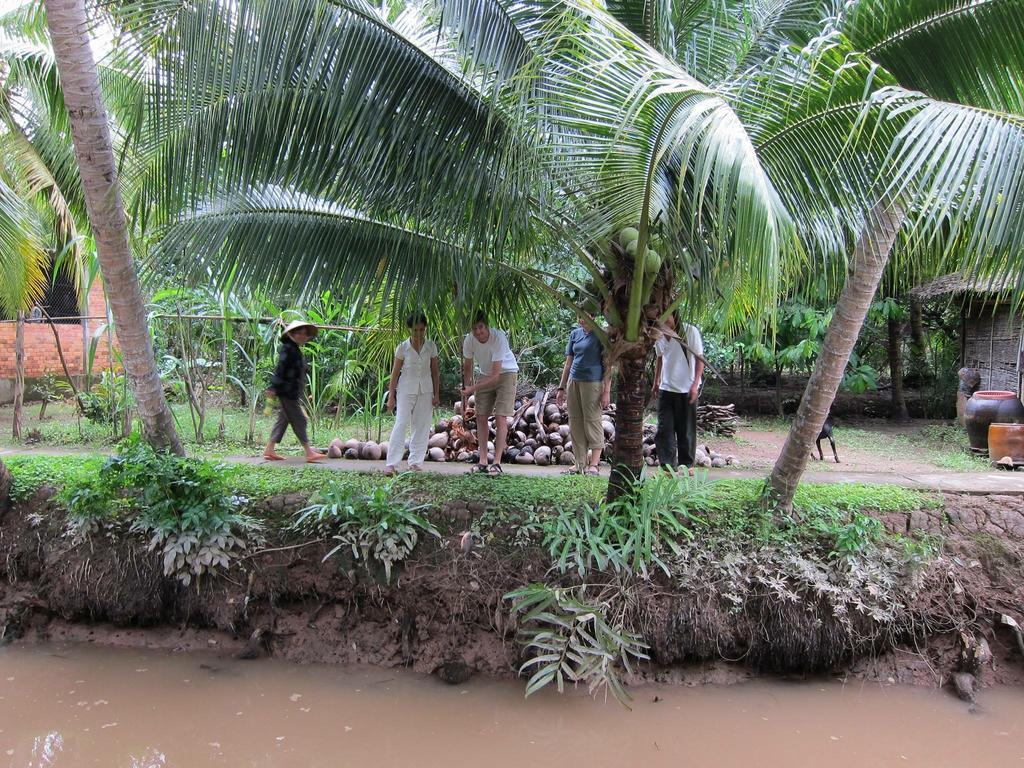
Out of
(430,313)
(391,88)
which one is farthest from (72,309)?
(391,88)

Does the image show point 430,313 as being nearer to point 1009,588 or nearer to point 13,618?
point 13,618

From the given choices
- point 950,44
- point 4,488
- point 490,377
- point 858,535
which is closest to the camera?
point 950,44

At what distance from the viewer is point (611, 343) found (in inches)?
166

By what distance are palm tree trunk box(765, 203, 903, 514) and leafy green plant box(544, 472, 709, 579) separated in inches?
20.9

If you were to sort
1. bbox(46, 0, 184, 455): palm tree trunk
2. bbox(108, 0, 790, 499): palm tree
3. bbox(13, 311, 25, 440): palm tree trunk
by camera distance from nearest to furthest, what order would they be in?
bbox(108, 0, 790, 499): palm tree
bbox(46, 0, 184, 455): palm tree trunk
bbox(13, 311, 25, 440): palm tree trunk

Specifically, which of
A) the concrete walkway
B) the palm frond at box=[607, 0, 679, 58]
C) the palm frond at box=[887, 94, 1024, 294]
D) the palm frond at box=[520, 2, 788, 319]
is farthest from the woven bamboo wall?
the palm frond at box=[887, 94, 1024, 294]

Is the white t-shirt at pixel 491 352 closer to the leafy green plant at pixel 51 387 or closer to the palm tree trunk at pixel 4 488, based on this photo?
the palm tree trunk at pixel 4 488

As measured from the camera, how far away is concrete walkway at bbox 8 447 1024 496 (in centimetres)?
498

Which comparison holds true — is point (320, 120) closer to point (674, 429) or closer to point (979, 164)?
point (979, 164)

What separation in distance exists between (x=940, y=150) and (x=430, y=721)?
347 cm

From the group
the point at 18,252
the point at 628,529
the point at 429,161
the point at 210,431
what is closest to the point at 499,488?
the point at 628,529

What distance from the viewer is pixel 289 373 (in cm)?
598

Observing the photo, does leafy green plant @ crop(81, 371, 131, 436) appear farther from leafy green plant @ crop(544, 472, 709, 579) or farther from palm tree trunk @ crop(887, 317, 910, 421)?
palm tree trunk @ crop(887, 317, 910, 421)

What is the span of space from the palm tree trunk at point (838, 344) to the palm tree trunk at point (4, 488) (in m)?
5.14
